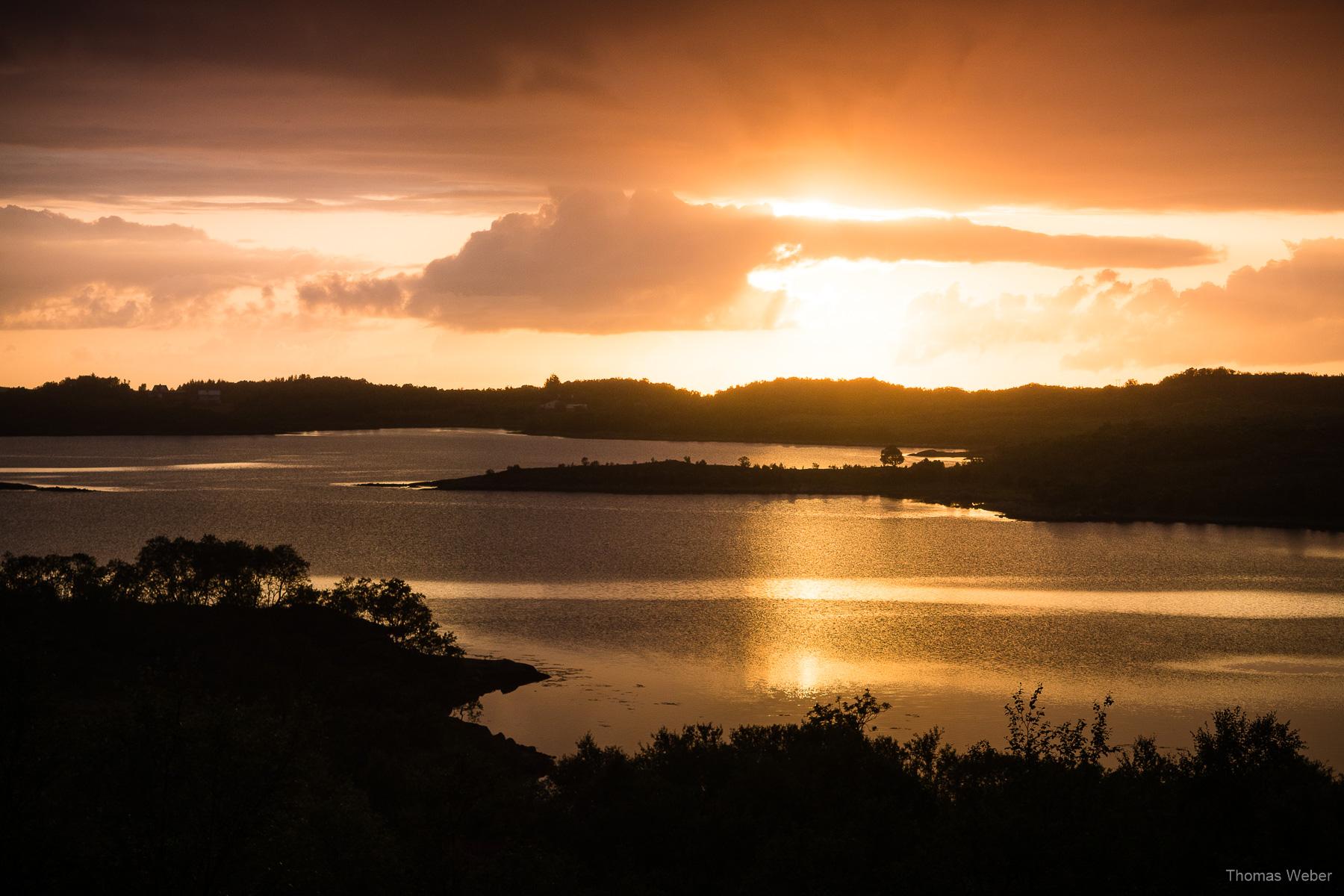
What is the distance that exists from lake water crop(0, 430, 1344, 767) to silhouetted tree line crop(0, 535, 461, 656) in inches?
196

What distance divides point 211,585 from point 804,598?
112 feet

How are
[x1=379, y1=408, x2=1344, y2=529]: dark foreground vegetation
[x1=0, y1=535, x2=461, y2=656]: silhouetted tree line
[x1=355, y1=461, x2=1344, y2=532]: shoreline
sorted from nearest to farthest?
[x1=0, y1=535, x2=461, y2=656]: silhouetted tree line
[x1=379, y1=408, x2=1344, y2=529]: dark foreground vegetation
[x1=355, y1=461, x2=1344, y2=532]: shoreline

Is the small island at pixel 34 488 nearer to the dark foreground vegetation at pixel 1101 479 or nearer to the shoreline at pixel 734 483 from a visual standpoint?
the shoreline at pixel 734 483

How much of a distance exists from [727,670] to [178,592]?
22.2 metres

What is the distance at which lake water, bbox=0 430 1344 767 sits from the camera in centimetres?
4247

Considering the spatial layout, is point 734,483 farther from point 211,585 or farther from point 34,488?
point 211,585

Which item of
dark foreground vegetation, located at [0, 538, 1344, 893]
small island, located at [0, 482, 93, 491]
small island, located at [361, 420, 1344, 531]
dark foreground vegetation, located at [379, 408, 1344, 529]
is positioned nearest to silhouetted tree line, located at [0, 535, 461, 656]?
dark foreground vegetation, located at [0, 538, 1344, 893]

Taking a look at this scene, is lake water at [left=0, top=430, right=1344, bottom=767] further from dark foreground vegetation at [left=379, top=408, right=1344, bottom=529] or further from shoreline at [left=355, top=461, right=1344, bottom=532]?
dark foreground vegetation at [left=379, top=408, right=1344, bottom=529]

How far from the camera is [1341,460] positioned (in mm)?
124062

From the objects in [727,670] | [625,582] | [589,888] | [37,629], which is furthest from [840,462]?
[589,888]

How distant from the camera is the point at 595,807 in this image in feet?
80.2

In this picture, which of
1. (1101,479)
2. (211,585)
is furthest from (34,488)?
(1101,479)

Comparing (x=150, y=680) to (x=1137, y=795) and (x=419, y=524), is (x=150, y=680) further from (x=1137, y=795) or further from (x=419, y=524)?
(x=419, y=524)

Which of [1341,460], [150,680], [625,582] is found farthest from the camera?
[1341,460]
